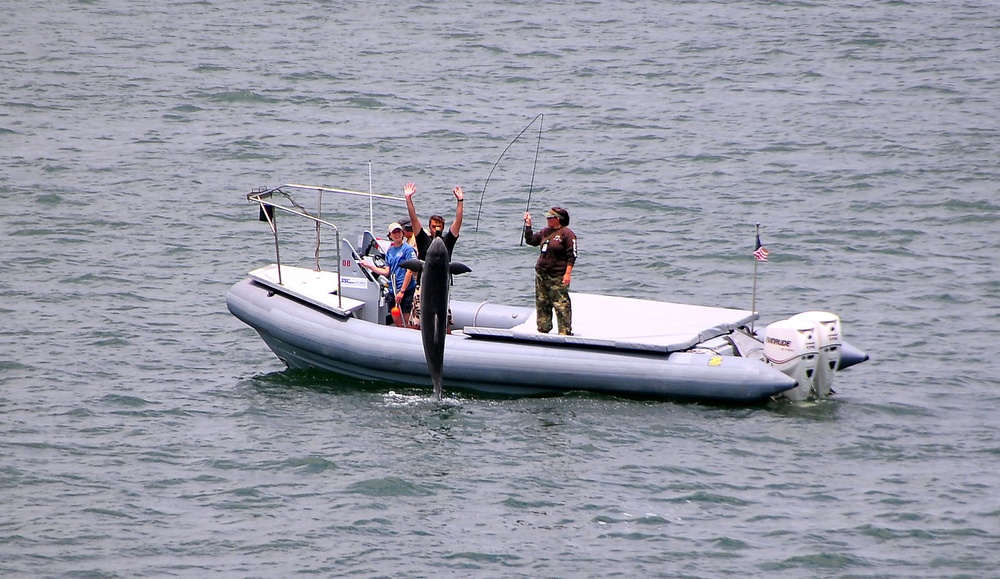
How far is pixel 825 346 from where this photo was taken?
12.8m

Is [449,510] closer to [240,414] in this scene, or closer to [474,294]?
[240,414]

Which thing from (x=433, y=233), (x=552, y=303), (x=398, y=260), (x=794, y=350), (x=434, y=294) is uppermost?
(x=433, y=233)

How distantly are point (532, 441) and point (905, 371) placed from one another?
176 inches

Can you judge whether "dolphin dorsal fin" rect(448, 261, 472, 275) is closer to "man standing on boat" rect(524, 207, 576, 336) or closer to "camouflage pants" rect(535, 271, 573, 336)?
"man standing on boat" rect(524, 207, 576, 336)

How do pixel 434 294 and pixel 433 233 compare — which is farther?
pixel 433 233

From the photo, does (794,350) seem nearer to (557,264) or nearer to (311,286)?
(557,264)

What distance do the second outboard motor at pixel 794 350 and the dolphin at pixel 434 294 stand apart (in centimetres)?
299

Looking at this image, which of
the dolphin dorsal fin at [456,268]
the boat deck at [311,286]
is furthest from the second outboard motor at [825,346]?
the boat deck at [311,286]

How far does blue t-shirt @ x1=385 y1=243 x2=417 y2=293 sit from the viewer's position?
46.2 ft

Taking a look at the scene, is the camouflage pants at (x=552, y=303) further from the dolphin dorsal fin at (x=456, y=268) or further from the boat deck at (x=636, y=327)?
the dolphin dorsal fin at (x=456, y=268)

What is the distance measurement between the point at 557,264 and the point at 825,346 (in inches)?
106

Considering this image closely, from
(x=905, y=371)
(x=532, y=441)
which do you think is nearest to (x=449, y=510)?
(x=532, y=441)

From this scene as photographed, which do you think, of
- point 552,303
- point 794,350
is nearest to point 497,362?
point 552,303

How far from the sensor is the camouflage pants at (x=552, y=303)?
1351 cm
